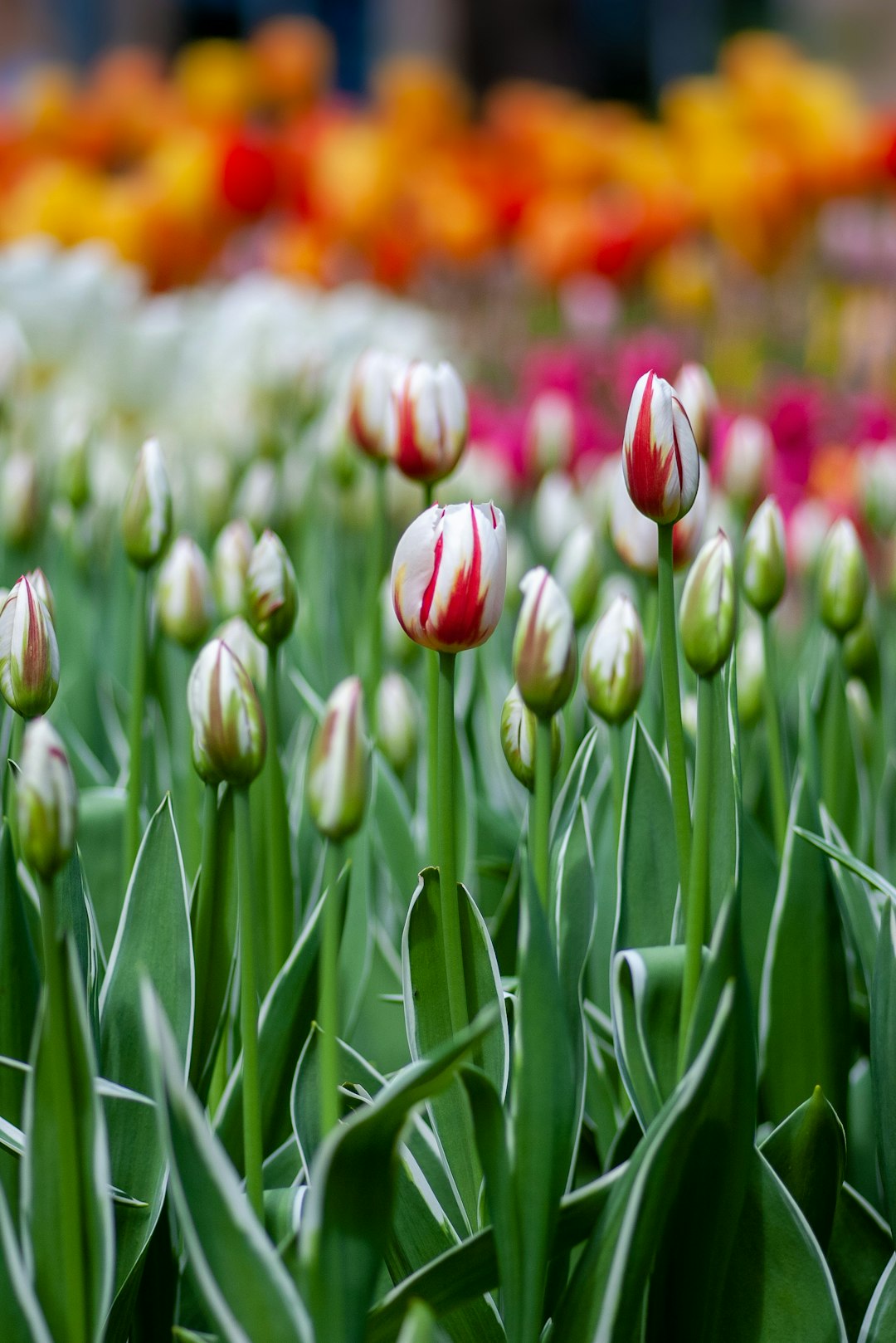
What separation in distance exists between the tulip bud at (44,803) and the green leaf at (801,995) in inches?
13.4

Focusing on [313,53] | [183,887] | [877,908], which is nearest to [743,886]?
[877,908]

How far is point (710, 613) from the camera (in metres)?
0.57

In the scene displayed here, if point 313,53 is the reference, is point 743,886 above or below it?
below

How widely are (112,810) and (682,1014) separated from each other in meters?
0.35

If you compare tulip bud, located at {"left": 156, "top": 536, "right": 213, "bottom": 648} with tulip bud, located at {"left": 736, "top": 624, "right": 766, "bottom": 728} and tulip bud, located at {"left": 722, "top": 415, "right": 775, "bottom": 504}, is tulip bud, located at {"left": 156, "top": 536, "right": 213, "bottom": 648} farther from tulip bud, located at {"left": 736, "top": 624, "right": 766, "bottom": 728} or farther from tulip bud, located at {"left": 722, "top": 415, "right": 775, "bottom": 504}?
tulip bud, located at {"left": 722, "top": 415, "right": 775, "bottom": 504}

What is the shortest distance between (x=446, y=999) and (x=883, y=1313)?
0.21 m

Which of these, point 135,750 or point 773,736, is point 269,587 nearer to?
point 135,750

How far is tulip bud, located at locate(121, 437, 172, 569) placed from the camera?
29.3 inches

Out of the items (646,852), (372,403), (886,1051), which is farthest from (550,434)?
(886,1051)

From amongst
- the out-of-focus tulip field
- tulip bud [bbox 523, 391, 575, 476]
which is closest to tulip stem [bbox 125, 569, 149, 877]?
the out-of-focus tulip field

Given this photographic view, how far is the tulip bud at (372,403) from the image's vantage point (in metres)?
0.86

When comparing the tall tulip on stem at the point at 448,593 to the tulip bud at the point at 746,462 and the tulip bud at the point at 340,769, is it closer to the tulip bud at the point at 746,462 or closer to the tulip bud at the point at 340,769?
the tulip bud at the point at 340,769

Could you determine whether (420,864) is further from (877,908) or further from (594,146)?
(594,146)

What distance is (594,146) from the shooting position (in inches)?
133
